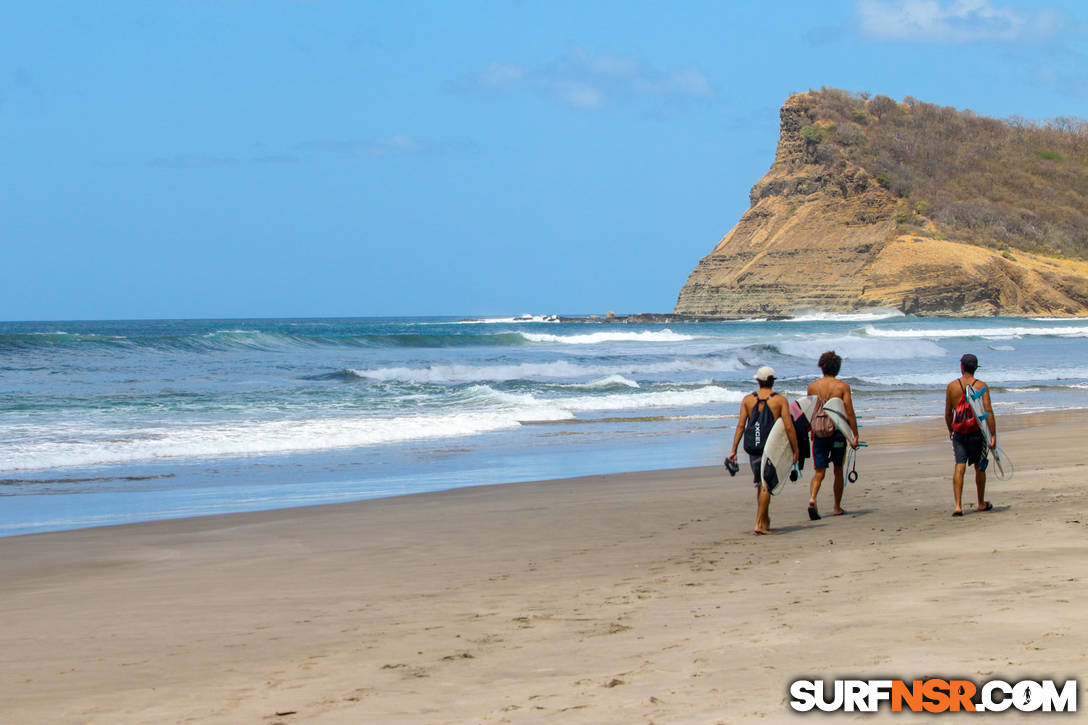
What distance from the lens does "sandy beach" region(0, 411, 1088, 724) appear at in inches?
150

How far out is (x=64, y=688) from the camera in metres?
4.26

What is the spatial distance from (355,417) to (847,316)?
299ft

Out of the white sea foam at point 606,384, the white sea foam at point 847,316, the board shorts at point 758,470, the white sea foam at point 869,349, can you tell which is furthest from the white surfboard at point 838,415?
the white sea foam at point 847,316

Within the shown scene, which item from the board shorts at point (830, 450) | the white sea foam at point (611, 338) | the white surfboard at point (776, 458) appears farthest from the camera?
the white sea foam at point (611, 338)

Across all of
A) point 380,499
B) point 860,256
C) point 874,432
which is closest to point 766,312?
point 860,256

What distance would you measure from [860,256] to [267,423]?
98.0 metres

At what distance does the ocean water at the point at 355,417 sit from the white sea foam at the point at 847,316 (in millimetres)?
57465

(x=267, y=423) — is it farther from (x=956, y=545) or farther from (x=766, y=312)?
(x=766, y=312)

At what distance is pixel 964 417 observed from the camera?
830 centimetres

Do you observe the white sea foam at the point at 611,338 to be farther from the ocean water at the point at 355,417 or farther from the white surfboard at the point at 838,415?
the white surfboard at the point at 838,415

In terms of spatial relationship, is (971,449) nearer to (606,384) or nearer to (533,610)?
(533,610)

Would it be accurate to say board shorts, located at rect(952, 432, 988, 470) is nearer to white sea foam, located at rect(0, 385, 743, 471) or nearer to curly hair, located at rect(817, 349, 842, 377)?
curly hair, located at rect(817, 349, 842, 377)

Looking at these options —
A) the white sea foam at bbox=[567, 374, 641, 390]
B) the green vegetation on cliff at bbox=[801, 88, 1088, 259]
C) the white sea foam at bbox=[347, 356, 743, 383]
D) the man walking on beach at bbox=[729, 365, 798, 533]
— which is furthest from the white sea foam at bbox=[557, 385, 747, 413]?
the green vegetation on cliff at bbox=[801, 88, 1088, 259]

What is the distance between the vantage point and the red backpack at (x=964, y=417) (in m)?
8.27
